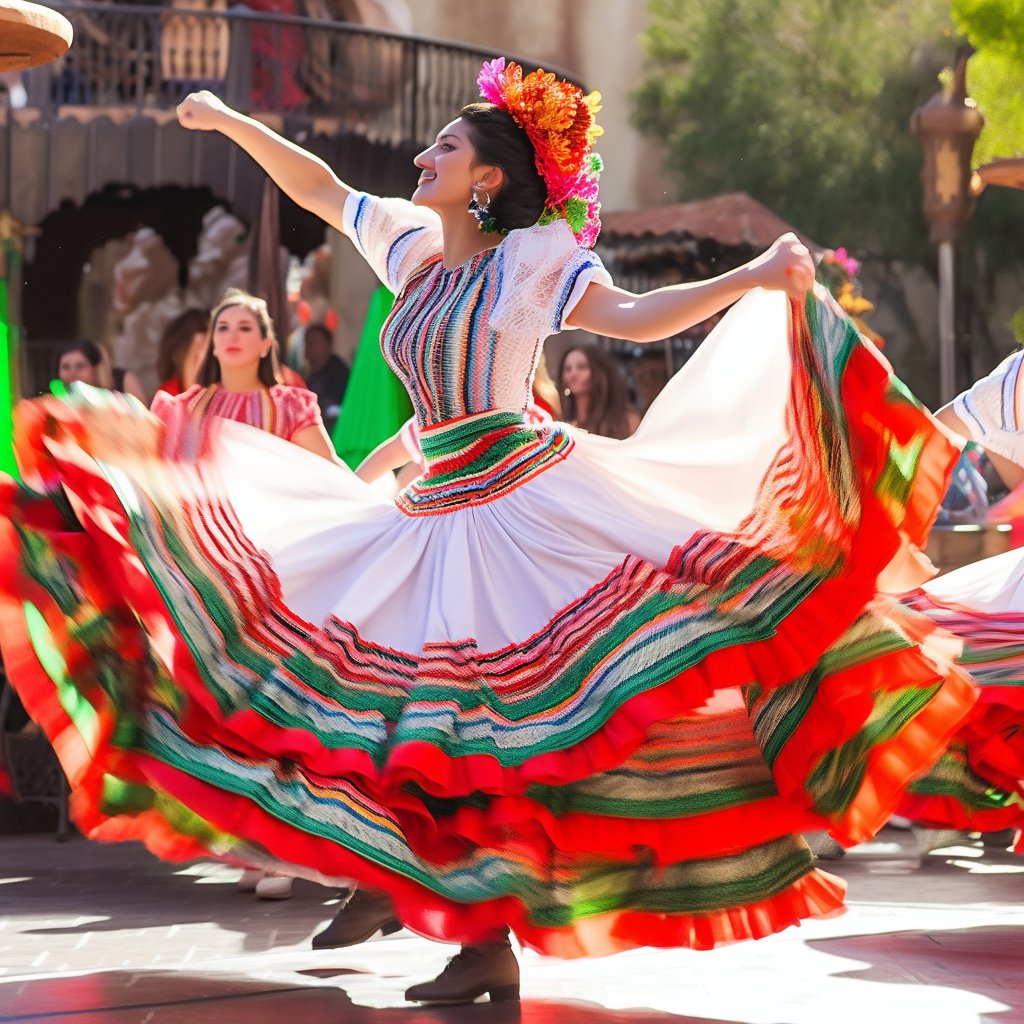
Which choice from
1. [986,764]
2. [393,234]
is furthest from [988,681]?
[393,234]

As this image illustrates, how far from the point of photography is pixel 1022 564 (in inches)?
208

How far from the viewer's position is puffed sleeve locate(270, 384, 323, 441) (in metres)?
6.03

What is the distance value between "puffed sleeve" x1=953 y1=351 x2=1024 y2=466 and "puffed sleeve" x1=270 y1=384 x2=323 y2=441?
1.95 m

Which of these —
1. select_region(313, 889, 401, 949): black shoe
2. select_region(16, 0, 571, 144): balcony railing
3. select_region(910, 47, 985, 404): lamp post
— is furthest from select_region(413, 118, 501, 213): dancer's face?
select_region(910, 47, 985, 404): lamp post

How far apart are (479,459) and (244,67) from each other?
455 inches

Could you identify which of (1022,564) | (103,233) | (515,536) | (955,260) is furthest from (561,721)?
(955,260)

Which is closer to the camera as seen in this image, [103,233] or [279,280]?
[279,280]

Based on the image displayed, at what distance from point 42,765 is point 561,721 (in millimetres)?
3969

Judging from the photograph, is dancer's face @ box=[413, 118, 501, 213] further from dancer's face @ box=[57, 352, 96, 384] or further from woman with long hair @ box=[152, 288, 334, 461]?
dancer's face @ box=[57, 352, 96, 384]

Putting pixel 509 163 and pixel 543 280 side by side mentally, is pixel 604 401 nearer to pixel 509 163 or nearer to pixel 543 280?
pixel 509 163

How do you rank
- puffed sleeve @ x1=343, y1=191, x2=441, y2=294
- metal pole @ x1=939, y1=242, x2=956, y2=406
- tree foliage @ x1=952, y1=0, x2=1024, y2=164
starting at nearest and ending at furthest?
1. puffed sleeve @ x1=343, y1=191, x2=441, y2=294
2. metal pole @ x1=939, y1=242, x2=956, y2=406
3. tree foliage @ x1=952, y1=0, x2=1024, y2=164

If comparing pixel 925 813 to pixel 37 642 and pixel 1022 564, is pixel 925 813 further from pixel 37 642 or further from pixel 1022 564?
pixel 37 642

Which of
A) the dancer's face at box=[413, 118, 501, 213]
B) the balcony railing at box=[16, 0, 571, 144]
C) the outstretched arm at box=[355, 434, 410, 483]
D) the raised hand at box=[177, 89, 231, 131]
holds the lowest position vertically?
the outstretched arm at box=[355, 434, 410, 483]

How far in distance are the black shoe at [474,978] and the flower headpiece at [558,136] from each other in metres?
1.57
